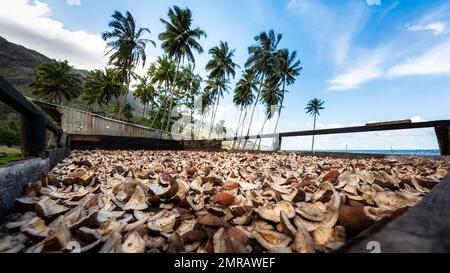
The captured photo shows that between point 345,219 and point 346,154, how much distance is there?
178 inches

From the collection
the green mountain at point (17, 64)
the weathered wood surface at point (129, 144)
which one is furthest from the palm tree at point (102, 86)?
the green mountain at point (17, 64)

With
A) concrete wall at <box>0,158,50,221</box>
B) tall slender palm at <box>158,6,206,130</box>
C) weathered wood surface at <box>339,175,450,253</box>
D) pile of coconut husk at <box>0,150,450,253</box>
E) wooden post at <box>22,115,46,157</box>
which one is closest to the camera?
weathered wood surface at <box>339,175,450,253</box>

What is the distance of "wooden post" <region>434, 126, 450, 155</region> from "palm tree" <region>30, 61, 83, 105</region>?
51638 mm

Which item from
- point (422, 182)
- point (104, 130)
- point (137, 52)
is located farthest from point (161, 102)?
point (422, 182)

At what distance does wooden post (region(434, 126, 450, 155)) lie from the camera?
11.7 ft

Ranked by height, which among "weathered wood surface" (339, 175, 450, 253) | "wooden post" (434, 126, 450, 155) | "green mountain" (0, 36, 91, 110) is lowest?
"weathered wood surface" (339, 175, 450, 253)

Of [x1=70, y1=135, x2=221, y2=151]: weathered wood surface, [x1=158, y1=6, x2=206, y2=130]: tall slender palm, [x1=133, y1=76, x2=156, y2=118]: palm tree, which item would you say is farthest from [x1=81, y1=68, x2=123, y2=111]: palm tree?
[x1=70, y1=135, x2=221, y2=151]: weathered wood surface

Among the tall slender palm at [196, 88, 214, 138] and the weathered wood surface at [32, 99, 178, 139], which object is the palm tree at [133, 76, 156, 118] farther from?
the weathered wood surface at [32, 99, 178, 139]

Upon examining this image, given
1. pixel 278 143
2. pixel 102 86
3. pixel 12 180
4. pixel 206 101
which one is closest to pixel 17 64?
pixel 102 86

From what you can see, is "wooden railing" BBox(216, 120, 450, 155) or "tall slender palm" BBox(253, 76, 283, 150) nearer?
"wooden railing" BBox(216, 120, 450, 155)

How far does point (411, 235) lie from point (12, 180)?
187 centimetres

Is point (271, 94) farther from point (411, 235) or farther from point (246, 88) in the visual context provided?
point (411, 235)

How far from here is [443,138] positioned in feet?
11.9
